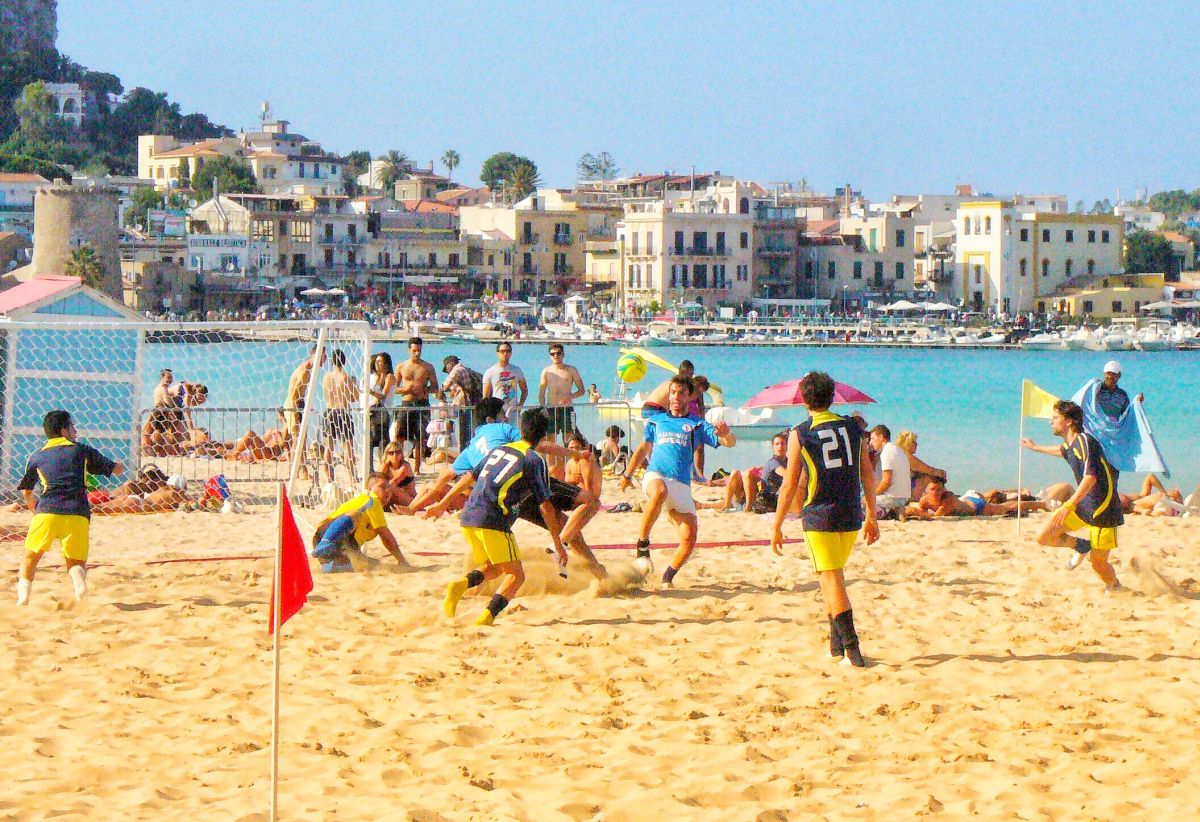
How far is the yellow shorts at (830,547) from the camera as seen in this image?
740 centimetres

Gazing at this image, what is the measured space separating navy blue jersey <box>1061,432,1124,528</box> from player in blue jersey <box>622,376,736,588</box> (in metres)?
2.08

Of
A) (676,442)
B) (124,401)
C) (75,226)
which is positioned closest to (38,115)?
(75,226)

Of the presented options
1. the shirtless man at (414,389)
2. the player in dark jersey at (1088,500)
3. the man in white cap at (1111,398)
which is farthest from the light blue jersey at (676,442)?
the shirtless man at (414,389)

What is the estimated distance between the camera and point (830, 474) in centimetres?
738

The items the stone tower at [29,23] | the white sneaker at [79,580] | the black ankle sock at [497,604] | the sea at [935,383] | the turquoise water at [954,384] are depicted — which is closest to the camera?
the black ankle sock at [497,604]

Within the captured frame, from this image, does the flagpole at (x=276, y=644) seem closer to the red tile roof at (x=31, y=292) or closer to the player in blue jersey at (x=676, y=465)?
the player in blue jersey at (x=676, y=465)

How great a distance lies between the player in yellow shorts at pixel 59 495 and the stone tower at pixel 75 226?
118ft

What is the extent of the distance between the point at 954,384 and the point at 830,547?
173 ft

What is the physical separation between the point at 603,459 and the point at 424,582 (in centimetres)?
858

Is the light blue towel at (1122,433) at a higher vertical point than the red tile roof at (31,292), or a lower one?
lower

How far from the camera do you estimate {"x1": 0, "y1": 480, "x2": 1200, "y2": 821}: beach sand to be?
5.68 m

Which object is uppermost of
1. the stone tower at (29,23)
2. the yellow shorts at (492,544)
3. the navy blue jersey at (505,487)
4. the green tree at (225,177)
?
the stone tower at (29,23)

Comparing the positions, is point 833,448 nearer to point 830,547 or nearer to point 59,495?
point 830,547

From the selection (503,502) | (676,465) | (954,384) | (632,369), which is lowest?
(954,384)
